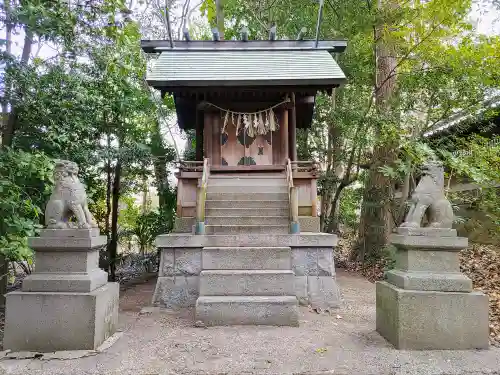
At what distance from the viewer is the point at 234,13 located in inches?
579

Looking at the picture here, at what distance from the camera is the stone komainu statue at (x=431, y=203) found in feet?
13.7

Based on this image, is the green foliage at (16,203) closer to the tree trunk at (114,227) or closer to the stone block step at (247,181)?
the stone block step at (247,181)

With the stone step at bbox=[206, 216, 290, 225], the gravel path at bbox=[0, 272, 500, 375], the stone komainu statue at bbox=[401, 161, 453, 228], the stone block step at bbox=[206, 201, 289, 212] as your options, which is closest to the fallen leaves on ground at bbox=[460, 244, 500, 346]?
the gravel path at bbox=[0, 272, 500, 375]

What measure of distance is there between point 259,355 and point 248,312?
1.09 meters

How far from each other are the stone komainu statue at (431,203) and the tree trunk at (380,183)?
652cm

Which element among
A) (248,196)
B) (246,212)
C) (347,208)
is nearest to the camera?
(246,212)

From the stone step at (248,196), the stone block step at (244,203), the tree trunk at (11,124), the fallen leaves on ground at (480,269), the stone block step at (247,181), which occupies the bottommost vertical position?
the fallen leaves on ground at (480,269)

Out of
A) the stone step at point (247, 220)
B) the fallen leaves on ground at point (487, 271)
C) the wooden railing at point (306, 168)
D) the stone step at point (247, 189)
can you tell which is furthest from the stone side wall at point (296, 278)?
the fallen leaves on ground at point (487, 271)

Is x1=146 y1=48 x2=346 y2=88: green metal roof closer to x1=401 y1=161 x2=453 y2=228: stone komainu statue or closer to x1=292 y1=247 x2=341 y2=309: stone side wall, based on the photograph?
x1=292 y1=247 x2=341 y2=309: stone side wall

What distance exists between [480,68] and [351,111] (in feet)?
11.9

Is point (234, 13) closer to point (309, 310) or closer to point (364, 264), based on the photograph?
point (364, 264)

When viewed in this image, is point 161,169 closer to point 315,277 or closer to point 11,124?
point 11,124

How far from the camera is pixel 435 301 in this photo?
389 centimetres

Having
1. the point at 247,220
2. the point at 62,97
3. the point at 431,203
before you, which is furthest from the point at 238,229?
the point at 62,97
